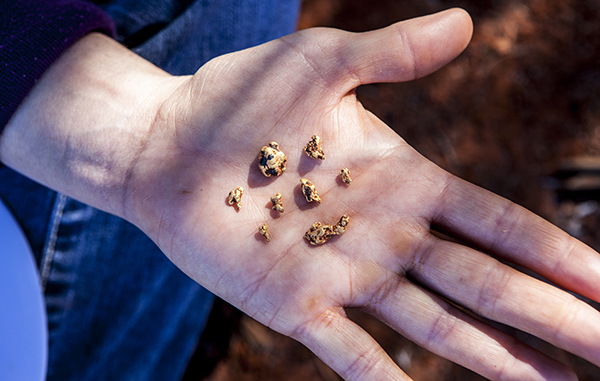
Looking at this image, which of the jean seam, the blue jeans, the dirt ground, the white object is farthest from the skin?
the dirt ground

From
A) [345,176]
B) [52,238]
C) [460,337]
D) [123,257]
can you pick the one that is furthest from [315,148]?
[52,238]

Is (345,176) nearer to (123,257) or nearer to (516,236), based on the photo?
(516,236)

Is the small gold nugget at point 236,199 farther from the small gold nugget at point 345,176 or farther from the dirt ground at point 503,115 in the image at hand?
the dirt ground at point 503,115

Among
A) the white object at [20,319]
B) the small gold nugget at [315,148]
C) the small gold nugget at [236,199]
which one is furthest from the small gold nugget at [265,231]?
the white object at [20,319]

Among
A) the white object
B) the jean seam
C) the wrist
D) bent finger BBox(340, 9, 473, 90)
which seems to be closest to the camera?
the white object

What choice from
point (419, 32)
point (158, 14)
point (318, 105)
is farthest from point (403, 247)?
point (158, 14)

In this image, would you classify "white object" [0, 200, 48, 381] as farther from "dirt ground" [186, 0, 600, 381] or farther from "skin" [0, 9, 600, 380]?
"dirt ground" [186, 0, 600, 381]

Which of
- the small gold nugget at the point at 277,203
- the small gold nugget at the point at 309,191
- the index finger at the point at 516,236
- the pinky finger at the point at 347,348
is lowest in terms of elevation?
the pinky finger at the point at 347,348
